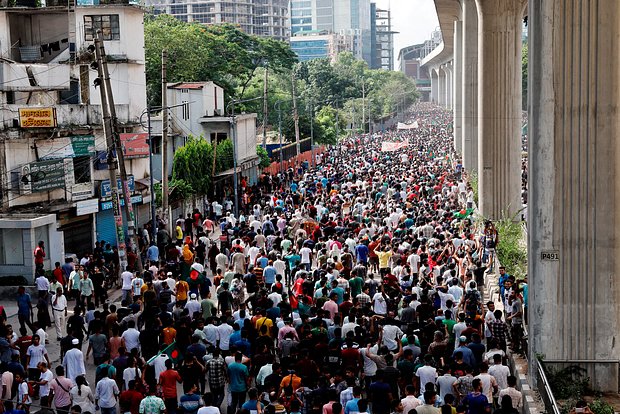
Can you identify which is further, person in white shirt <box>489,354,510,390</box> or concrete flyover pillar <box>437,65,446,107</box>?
concrete flyover pillar <box>437,65,446,107</box>

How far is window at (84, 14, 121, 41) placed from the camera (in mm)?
39469

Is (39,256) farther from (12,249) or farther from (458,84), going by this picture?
(458,84)

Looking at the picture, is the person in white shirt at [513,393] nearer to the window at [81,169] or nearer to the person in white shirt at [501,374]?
the person in white shirt at [501,374]

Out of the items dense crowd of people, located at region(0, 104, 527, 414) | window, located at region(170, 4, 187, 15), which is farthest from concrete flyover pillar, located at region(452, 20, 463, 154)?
window, located at region(170, 4, 187, 15)

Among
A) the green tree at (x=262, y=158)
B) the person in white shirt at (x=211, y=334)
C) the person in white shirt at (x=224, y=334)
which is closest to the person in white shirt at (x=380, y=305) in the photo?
the person in white shirt at (x=224, y=334)

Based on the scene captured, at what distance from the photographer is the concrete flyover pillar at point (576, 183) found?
1661 centimetres

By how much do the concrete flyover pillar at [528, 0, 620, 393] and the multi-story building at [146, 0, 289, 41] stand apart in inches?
5985

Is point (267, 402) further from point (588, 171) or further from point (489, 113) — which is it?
point (489, 113)

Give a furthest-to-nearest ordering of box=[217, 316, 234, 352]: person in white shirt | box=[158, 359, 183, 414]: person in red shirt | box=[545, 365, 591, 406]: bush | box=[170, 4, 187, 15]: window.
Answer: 1. box=[170, 4, 187, 15]: window
2. box=[217, 316, 234, 352]: person in white shirt
3. box=[545, 365, 591, 406]: bush
4. box=[158, 359, 183, 414]: person in red shirt

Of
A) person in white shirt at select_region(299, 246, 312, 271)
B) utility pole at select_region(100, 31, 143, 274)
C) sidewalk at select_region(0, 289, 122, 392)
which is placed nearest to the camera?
sidewalk at select_region(0, 289, 122, 392)

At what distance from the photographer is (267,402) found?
1362cm

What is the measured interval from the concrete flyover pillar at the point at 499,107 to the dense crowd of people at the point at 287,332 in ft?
24.7

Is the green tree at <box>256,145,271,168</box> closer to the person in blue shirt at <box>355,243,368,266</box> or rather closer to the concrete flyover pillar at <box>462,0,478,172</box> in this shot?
the concrete flyover pillar at <box>462,0,478,172</box>

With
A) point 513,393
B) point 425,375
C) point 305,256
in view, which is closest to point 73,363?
point 425,375
